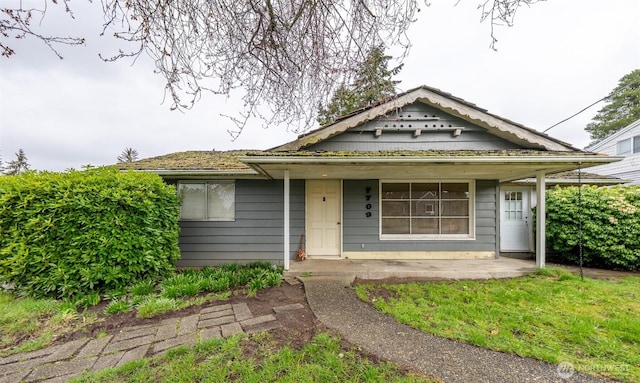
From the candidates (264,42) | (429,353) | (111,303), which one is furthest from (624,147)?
(111,303)

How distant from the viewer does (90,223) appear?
4.07 metres

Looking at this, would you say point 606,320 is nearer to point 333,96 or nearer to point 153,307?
point 333,96

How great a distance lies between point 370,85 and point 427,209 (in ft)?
16.0

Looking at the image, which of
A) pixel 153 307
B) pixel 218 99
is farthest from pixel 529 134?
pixel 153 307

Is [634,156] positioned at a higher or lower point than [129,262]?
higher

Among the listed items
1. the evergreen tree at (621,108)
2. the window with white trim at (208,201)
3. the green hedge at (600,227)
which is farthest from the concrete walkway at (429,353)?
the evergreen tree at (621,108)

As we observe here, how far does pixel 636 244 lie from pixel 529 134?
370cm

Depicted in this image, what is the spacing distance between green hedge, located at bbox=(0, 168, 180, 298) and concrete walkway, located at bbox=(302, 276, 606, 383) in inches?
132

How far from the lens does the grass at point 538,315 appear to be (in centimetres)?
260

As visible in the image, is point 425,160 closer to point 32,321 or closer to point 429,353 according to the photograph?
point 429,353

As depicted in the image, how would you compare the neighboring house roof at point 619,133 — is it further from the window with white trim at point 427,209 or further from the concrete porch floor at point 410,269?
the concrete porch floor at point 410,269

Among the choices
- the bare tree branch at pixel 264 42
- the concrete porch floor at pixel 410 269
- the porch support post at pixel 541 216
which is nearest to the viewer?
the bare tree branch at pixel 264 42

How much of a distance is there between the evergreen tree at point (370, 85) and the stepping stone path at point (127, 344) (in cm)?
293

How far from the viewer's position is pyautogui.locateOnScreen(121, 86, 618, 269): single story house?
5.74m
